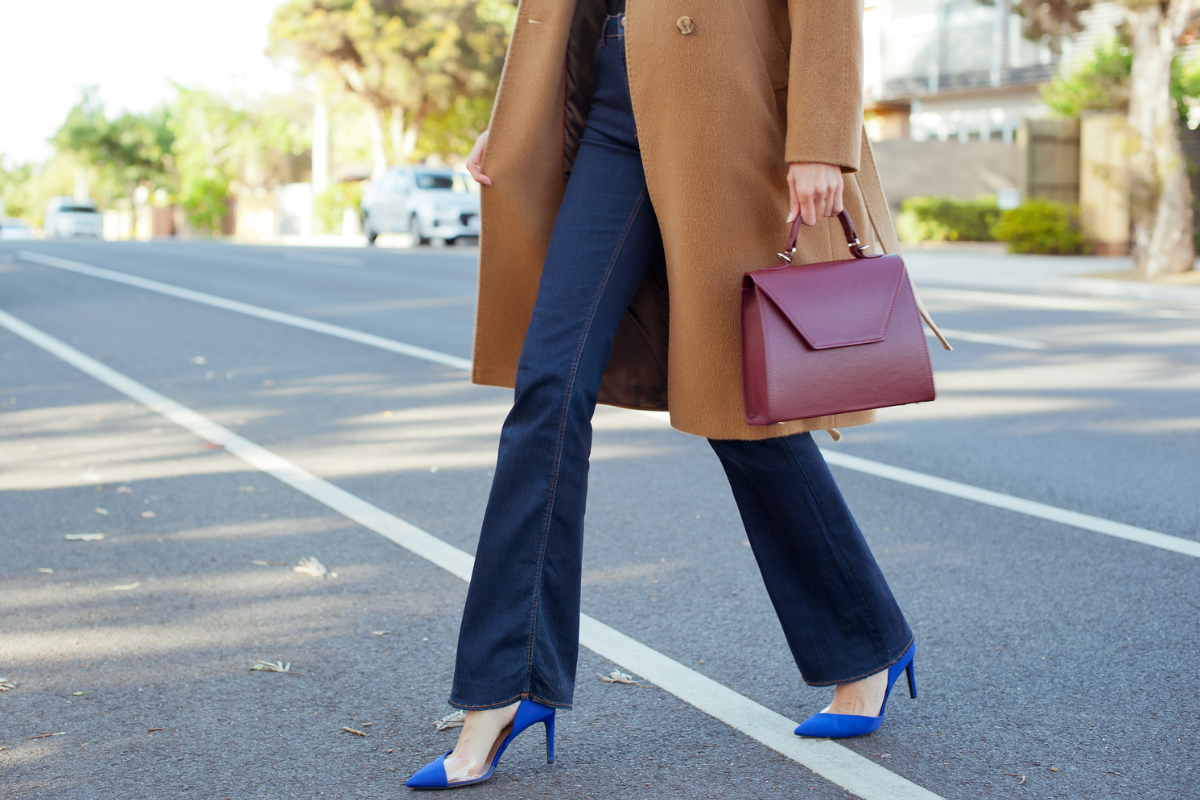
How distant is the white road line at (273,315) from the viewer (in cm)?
841

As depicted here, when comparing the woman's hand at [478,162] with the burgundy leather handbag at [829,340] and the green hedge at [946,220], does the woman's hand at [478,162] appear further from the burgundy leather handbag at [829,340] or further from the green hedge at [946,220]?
the green hedge at [946,220]

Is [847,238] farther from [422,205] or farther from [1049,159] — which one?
[422,205]

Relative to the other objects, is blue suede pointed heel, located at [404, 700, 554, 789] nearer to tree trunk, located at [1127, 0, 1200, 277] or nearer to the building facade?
tree trunk, located at [1127, 0, 1200, 277]

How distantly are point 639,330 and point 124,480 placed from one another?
121 inches

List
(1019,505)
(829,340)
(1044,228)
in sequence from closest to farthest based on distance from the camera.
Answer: (829,340)
(1019,505)
(1044,228)

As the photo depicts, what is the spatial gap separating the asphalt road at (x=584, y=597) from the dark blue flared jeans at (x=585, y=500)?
0.24 meters

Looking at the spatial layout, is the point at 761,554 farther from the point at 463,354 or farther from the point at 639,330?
the point at 463,354

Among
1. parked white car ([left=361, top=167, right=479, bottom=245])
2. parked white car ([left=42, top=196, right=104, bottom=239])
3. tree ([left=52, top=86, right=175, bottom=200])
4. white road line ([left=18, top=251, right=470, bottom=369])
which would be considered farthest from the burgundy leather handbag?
tree ([left=52, top=86, right=175, bottom=200])

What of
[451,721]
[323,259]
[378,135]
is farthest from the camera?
[378,135]

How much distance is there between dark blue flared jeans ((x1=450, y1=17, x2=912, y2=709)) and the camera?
7.32ft

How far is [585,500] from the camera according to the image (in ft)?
7.63

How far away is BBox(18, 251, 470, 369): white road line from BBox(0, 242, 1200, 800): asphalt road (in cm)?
106

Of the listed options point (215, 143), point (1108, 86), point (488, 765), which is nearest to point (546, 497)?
point (488, 765)

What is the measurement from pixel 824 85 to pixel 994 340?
7.45m
